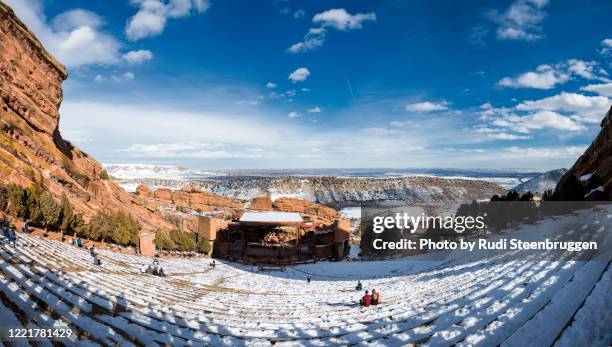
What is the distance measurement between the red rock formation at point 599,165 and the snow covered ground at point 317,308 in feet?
64.5

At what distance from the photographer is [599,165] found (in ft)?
125

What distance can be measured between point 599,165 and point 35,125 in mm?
65345

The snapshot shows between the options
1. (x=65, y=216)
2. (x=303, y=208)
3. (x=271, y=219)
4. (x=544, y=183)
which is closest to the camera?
(x=65, y=216)

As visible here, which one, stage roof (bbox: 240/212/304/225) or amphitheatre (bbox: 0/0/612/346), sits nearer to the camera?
amphitheatre (bbox: 0/0/612/346)

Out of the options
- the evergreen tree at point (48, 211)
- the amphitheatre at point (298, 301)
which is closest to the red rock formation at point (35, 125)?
the amphitheatre at point (298, 301)

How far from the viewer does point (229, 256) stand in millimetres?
47906

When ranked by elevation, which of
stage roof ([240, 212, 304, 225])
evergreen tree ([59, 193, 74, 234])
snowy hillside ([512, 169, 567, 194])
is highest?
snowy hillside ([512, 169, 567, 194])

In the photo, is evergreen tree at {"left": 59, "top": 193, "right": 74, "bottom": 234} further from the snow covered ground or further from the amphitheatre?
the snow covered ground

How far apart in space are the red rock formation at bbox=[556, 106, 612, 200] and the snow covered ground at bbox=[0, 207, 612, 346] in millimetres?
19645

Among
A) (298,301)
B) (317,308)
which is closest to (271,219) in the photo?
(298,301)

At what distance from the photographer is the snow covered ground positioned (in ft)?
30.0

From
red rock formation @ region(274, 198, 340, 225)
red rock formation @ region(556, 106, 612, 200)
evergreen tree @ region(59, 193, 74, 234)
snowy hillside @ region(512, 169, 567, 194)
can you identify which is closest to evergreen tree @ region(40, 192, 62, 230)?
evergreen tree @ region(59, 193, 74, 234)

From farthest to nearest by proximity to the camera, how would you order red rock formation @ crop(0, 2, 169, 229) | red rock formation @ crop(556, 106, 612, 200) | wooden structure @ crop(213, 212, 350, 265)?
wooden structure @ crop(213, 212, 350, 265) → red rock formation @ crop(556, 106, 612, 200) → red rock formation @ crop(0, 2, 169, 229)

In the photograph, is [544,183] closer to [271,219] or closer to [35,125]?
[271,219]
